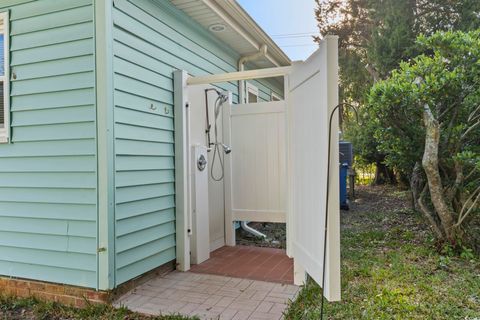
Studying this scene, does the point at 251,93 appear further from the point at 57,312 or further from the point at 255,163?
the point at 57,312

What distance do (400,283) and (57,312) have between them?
2.86m

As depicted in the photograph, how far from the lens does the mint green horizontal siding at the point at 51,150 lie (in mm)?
2924

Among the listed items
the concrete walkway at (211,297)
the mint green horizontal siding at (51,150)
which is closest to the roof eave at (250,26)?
the mint green horizontal siding at (51,150)

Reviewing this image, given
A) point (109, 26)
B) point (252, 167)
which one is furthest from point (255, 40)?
point (109, 26)

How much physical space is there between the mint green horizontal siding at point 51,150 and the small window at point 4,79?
0.06 meters

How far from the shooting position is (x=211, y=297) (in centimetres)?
304

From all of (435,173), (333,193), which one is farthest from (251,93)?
(333,193)

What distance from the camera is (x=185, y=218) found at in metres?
3.78

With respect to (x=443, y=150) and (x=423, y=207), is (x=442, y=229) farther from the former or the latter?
(x=443, y=150)

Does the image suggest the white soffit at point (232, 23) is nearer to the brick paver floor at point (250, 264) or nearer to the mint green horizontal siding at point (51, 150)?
the mint green horizontal siding at point (51, 150)

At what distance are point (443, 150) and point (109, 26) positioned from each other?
12.2 feet

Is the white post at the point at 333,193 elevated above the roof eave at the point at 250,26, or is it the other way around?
the roof eave at the point at 250,26

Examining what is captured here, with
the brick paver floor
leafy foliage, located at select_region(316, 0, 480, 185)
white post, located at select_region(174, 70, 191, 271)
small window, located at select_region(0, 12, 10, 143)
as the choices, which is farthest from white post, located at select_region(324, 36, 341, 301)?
leafy foliage, located at select_region(316, 0, 480, 185)

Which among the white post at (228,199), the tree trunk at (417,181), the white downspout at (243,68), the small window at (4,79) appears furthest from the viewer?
the white downspout at (243,68)
